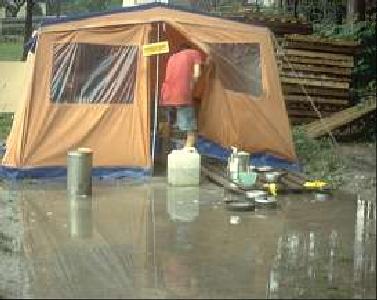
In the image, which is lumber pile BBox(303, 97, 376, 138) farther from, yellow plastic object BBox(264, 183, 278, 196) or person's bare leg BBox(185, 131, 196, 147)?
person's bare leg BBox(185, 131, 196, 147)

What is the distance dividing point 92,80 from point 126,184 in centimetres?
161

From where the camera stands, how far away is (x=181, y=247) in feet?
24.9

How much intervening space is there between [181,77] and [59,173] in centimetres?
215

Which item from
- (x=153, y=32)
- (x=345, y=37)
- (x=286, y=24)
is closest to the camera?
(x=153, y=32)

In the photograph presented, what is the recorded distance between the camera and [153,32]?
12.1 meters

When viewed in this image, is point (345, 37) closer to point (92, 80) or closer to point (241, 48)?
point (241, 48)

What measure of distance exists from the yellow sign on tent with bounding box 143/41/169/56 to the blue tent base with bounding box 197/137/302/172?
1444mm

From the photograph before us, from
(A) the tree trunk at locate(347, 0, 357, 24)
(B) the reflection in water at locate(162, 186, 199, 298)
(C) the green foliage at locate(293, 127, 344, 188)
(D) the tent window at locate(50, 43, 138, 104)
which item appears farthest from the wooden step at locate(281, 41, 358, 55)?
(B) the reflection in water at locate(162, 186, 199, 298)

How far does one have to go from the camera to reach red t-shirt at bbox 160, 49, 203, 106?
11.9 m

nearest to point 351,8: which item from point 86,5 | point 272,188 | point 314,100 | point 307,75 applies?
point 307,75

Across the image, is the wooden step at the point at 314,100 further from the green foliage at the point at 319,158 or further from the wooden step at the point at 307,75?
the green foliage at the point at 319,158

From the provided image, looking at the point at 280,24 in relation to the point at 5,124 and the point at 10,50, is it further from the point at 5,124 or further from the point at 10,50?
the point at 10,50

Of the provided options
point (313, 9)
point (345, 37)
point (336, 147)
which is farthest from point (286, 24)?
point (336, 147)

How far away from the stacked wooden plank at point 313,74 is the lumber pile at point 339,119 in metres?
0.34
